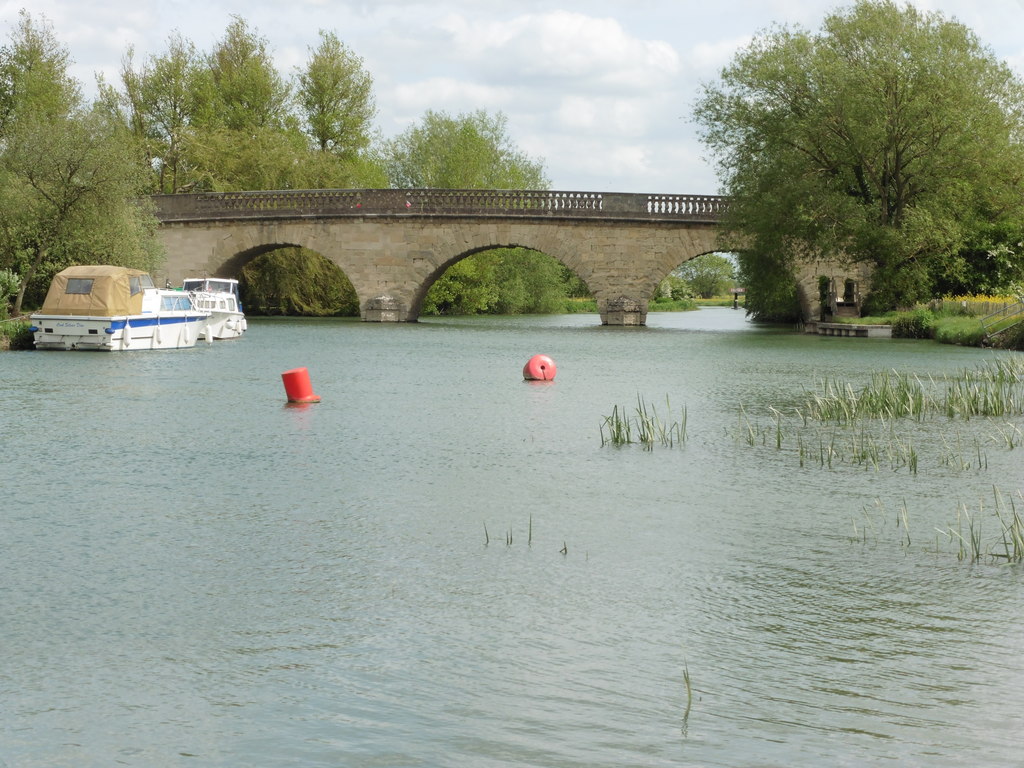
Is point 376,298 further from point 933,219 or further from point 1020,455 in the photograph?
point 1020,455

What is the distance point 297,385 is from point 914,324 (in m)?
21.4

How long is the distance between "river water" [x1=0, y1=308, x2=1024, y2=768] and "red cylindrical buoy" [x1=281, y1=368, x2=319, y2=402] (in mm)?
1994

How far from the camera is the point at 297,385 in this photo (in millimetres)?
16938

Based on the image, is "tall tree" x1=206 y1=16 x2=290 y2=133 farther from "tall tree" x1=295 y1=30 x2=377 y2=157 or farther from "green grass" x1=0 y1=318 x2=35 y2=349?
"green grass" x1=0 y1=318 x2=35 y2=349

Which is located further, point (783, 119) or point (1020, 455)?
point (783, 119)

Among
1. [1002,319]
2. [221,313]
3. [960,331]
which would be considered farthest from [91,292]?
[1002,319]

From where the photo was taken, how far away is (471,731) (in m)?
5.08

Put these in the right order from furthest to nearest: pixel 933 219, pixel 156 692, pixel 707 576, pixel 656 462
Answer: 1. pixel 933 219
2. pixel 656 462
3. pixel 707 576
4. pixel 156 692

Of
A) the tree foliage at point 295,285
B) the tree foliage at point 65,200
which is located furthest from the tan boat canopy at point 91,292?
the tree foliage at point 295,285

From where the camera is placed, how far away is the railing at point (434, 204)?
4166 cm

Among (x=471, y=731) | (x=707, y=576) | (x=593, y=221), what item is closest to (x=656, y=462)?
(x=707, y=576)

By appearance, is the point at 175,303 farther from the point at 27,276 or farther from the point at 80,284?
the point at 27,276

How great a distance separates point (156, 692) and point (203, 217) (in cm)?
4080

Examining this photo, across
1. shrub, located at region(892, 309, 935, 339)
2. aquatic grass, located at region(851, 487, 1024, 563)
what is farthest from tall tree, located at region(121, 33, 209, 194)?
aquatic grass, located at region(851, 487, 1024, 563)
